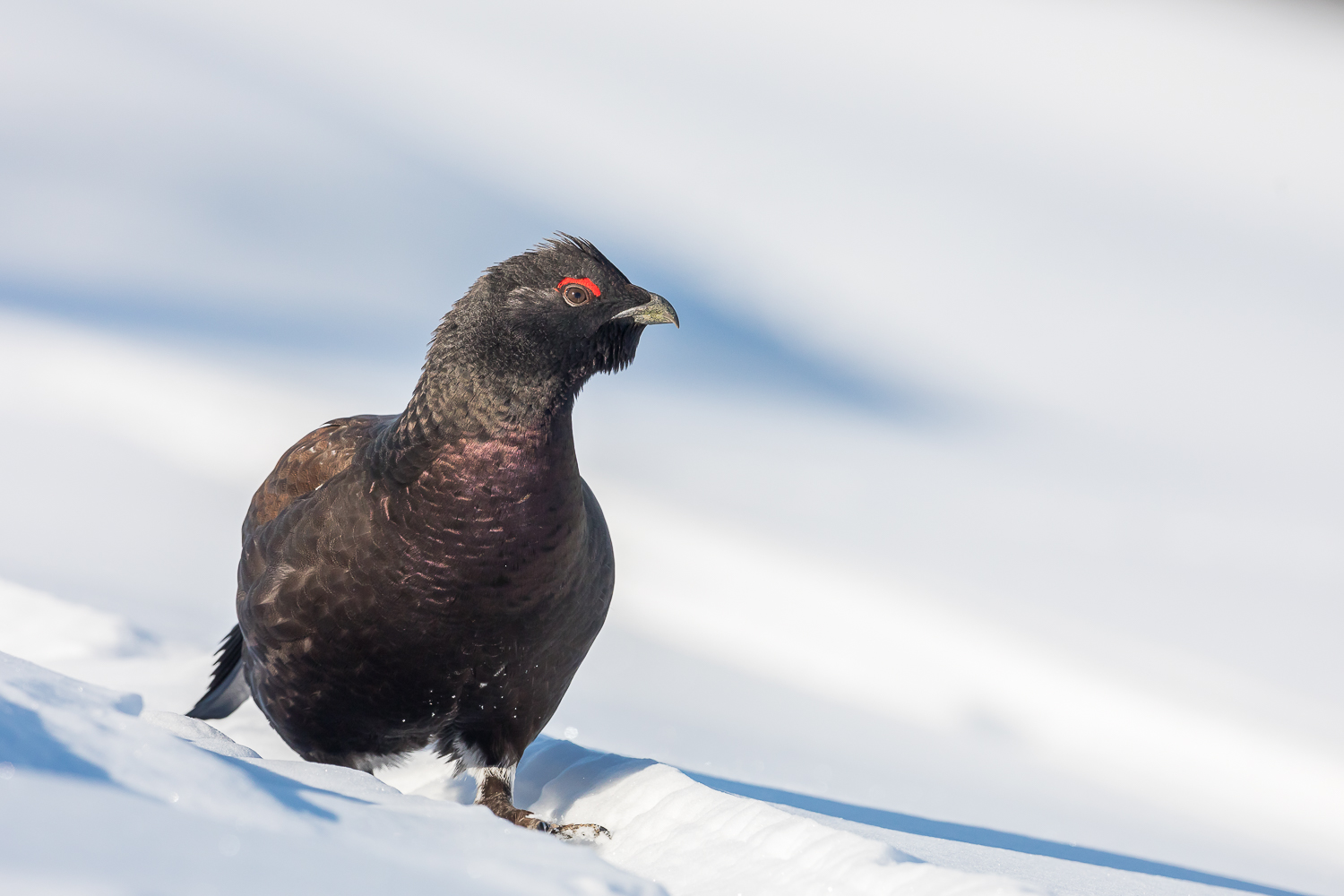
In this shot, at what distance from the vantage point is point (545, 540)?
4.21 m

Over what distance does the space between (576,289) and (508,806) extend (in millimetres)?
2235

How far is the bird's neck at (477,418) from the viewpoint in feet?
13.6

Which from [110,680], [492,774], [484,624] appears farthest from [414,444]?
[110,680]

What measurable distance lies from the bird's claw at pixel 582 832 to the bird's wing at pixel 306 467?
186 centimetres

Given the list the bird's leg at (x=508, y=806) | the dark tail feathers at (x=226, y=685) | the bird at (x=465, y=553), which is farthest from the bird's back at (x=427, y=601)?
the dark tail feathers at (x=226, y=685)

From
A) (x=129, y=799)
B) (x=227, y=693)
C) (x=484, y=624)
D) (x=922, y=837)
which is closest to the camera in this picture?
(x=129, y=799)

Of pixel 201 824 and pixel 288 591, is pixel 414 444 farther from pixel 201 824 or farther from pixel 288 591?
pixel 201 824

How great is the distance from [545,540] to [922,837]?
7.77 feet

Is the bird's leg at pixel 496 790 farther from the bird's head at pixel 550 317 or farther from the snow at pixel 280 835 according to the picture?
the bird's head at pixel 550 317

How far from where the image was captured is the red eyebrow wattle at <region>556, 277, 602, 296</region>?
14.2 ft

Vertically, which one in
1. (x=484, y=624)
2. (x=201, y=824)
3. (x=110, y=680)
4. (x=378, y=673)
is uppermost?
(x=484, y=624)

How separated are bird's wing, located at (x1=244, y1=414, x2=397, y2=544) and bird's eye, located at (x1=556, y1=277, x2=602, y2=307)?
1093mm

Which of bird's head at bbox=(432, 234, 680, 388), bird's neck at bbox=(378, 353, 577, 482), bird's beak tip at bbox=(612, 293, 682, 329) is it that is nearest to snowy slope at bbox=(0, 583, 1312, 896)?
bird's neck at bbox=(378, 353, 577, 482)

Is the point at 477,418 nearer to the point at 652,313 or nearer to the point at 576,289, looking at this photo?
the point at 576,289
